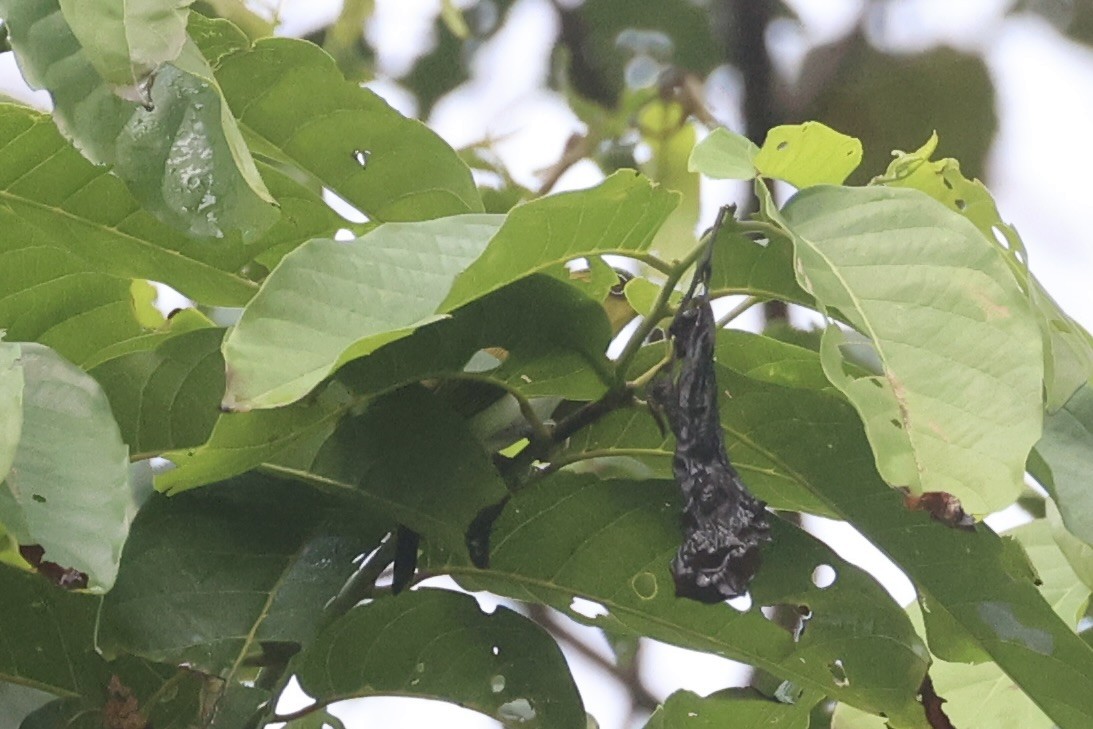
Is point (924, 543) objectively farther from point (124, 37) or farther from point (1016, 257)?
point (124, 37)

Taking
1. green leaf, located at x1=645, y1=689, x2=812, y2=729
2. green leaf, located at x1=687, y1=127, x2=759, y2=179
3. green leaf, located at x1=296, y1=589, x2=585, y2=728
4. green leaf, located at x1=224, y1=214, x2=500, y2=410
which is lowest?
green leaf, located at x1=645, y1=689, x2=812, y2=729

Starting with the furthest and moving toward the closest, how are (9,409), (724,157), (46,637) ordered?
(46,637) < (724,157) < (9,409)

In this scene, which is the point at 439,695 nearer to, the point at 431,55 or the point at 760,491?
the point at 760,491

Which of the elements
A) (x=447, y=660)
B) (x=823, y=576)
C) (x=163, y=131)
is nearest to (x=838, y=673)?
(x=823, y=576)

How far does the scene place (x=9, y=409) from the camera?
349mm

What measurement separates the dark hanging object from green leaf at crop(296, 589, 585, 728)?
0.18 meters

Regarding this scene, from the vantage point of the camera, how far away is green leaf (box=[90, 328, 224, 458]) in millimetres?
505

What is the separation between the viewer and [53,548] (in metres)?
0.38

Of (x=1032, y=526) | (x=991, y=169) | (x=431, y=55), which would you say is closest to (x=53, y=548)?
(x=1032, y=526)

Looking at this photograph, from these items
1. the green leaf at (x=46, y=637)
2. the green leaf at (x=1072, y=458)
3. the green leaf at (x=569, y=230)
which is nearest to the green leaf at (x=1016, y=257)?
the green leaf at (x=1072, y=458)

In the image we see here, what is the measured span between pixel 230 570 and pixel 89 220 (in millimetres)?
166

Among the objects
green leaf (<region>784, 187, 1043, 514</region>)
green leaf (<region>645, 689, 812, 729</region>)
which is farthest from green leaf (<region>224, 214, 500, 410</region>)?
green leaf (<region>645, 689, 812, 729</region>)

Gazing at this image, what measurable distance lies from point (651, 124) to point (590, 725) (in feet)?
2.05

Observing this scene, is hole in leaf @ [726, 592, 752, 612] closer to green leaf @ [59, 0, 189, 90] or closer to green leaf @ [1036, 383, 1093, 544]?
green leaf @ [1036, 383, 1093, 544]
